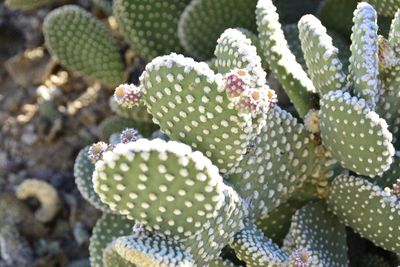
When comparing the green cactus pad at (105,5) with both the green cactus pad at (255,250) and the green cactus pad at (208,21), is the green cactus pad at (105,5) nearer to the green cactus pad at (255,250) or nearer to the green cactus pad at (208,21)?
the green cactus pad at (208,21)

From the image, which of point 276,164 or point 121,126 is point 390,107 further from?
point 121,126

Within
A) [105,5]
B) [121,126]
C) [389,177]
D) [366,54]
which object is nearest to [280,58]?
[366,54]

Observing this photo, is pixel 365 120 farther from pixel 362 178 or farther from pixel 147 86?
pixel 147 86

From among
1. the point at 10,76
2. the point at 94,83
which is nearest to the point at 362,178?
the point at 94,83

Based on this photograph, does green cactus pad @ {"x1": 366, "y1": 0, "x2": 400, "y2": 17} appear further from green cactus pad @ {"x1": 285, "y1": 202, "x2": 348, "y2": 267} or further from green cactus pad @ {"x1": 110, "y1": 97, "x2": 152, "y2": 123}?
green cactus pad @ {"x1": 110, "y1": 97, "x2": 152, "y2": 123}

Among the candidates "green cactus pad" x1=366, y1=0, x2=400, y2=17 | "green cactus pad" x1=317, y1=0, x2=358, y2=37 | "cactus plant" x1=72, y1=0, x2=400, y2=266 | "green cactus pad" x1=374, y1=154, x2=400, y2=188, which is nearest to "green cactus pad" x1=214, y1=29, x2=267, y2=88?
"cactus plant" x1=72, y1=0, x2=400, y2=266

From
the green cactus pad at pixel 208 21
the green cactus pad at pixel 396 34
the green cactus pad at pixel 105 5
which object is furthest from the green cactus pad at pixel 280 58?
the green cactus pad at pixel 105 5

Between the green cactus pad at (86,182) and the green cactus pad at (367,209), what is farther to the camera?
the green cactus pad at (86,182)
